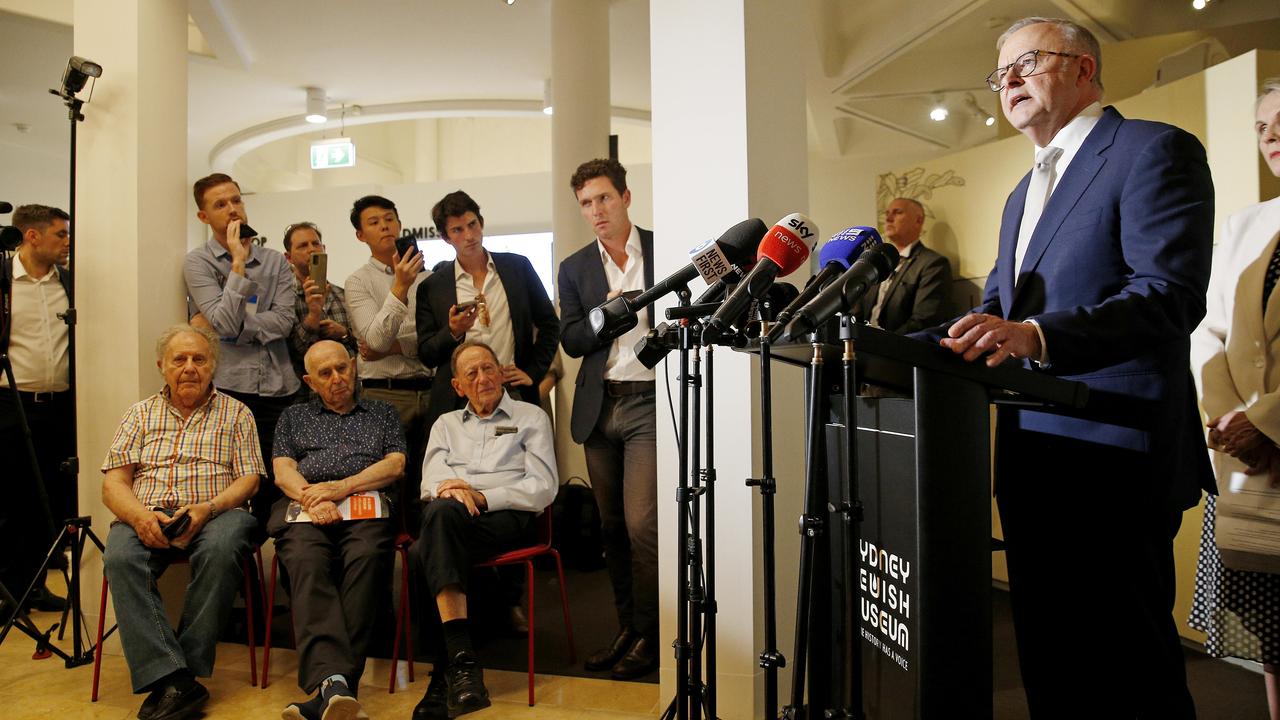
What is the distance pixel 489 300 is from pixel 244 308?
0.96 meters

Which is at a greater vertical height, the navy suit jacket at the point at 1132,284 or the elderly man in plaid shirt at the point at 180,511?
the navy suit jacket at the point at 1132,284

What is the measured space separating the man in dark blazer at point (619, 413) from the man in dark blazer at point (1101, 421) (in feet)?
4.99

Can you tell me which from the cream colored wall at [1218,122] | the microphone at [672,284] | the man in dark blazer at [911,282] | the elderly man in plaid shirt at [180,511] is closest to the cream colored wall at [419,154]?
the man in dark blazer at [911,282]

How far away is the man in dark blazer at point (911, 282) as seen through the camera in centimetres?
481

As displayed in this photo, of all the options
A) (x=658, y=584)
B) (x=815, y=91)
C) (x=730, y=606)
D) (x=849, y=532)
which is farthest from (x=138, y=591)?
(x=815, y=91)

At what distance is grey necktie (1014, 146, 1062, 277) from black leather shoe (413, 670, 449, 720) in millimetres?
2149

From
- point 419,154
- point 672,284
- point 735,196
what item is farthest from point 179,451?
point 419,154

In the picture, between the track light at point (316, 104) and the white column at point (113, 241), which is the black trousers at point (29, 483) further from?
the track light at point (316, 104)

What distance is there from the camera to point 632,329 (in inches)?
122

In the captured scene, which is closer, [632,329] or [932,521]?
[932,521]

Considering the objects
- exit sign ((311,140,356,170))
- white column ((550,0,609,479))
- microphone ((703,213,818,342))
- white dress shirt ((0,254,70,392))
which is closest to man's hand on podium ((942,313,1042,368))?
microphone ((703,213,818,342))

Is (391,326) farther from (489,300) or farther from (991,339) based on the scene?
(991,339)

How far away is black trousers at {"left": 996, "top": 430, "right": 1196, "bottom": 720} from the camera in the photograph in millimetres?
1504

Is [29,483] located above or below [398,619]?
above
